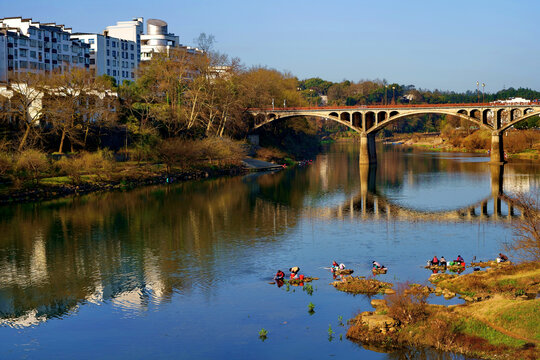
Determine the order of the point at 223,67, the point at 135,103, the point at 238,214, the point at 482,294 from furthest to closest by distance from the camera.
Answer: the point at 223,67 < the point at 135,103 < the point at 238,214 < the point at 482,294

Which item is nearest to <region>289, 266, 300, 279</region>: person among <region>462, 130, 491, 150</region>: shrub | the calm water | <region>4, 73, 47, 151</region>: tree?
the calm water

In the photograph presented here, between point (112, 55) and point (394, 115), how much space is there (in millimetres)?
A: 65938

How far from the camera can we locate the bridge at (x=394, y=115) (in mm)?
102250

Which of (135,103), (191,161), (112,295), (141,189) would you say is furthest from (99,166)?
(112,295)

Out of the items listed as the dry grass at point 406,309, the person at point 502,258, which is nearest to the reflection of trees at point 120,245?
the dry grass at point 406,309

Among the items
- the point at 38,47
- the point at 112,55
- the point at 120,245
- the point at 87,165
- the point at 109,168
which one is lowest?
the point at 120,245

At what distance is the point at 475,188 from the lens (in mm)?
71938

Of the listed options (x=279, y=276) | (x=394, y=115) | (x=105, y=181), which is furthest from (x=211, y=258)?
(x=394, y=115)

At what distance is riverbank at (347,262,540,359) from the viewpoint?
22094mm

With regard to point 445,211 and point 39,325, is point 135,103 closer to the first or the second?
point 445,211

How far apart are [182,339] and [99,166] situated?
170 feet

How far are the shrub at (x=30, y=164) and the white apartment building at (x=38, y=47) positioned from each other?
1839 inches

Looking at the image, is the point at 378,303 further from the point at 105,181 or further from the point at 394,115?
the point at 394,115

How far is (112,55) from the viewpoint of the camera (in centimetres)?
14112
